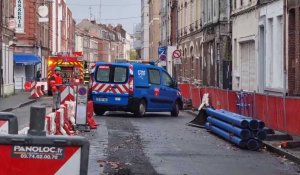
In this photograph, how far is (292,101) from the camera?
16.6m

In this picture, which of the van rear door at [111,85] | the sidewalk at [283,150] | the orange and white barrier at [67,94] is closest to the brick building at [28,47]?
the van rear door at [111,85]

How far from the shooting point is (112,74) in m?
24.7

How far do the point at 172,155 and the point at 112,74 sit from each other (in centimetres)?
1154

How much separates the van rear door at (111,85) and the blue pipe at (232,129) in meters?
6.27

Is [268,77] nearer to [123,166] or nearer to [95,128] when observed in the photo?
[95,128]

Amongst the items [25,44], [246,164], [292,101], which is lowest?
[246,164]

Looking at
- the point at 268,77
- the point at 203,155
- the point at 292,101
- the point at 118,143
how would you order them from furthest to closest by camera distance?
the point at 268,77
the point at 292,101
the point at 118,143
the point at 203,155

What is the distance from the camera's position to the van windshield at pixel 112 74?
24.7 m

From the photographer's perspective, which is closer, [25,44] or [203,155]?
[203,155]

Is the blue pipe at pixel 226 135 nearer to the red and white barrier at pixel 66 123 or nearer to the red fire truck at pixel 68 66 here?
the red and white barrier at pixel 66 123

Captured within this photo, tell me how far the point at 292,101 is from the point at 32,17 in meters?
48.3

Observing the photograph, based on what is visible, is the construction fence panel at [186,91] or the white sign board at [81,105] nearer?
the white sign board at [81,105]

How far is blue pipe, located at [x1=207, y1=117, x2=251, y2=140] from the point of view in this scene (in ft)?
48.8

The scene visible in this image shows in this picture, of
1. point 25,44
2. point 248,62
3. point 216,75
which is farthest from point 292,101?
point 25,44
